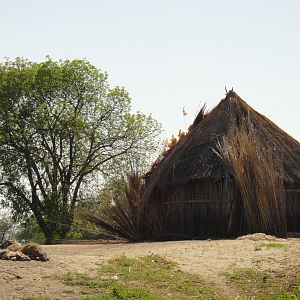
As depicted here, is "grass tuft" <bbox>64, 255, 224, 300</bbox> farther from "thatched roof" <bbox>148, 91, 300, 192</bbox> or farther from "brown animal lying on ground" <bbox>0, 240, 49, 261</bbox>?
"thatched roof" <bbox>148, 91, 300, 192</bbox>

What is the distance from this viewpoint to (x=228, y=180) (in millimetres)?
12656

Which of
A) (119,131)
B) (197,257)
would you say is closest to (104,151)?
(119,131)

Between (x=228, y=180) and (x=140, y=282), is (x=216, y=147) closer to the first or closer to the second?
(x=228, y=180)

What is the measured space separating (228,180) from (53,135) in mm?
12610

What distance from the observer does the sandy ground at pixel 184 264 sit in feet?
20.8

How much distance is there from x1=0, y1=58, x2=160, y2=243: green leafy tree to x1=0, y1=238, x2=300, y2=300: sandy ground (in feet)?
44.9

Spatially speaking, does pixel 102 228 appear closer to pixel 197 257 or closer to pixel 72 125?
pixel 197 257

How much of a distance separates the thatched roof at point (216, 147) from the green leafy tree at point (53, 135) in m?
9.07

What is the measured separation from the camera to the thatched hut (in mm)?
12117

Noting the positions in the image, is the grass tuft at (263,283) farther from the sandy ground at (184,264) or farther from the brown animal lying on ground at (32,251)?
the brown animal lying on ground at (32,251)

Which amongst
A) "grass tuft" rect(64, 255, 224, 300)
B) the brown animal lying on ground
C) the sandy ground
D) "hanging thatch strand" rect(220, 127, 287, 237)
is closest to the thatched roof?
"hanging thatch strand" rect(220, 127, 287, 237)

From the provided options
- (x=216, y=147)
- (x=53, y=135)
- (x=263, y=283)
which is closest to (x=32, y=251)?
(x=263, y=283)

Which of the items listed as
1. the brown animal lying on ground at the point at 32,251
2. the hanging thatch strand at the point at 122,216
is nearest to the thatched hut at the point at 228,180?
the hanging thatch strand at the point at 122,216

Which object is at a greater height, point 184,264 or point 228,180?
point 228,180
